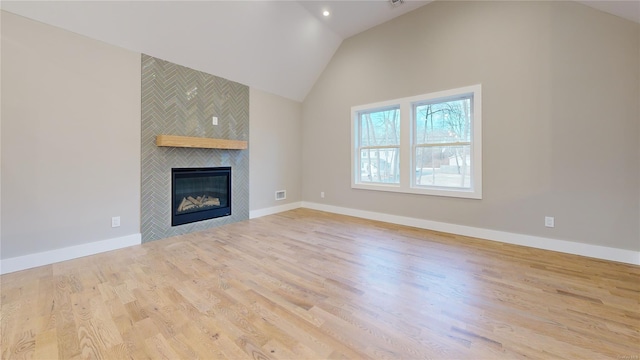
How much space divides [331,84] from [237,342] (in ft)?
15.4

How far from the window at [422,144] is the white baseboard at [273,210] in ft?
5.09

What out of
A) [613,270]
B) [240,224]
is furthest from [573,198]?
[240,224]

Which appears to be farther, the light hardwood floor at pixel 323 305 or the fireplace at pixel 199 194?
the fireplace at pixel 199 194

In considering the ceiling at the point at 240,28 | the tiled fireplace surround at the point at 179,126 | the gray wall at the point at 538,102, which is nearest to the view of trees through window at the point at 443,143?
the gray wall at the point at 538,102

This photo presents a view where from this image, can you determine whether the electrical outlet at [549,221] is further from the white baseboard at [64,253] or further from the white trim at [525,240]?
the white baseboard at [64,253]

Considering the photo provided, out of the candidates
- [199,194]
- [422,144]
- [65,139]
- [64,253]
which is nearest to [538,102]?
[422,144]

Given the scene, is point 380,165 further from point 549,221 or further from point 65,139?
point 65,139

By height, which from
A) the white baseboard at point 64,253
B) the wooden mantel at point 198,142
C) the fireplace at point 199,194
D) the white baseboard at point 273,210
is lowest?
the white baseboard at point 64,253

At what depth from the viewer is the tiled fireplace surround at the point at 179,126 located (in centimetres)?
315

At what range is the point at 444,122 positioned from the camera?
3709 millimetres

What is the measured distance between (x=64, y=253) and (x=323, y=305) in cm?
292

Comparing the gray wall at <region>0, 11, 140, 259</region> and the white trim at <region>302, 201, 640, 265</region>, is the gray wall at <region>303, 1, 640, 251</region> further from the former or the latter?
the gray wall at <region>0, 11, 140, 259</region>

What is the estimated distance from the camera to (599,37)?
8.47 feet

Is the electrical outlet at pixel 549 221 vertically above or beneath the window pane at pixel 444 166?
beneath
